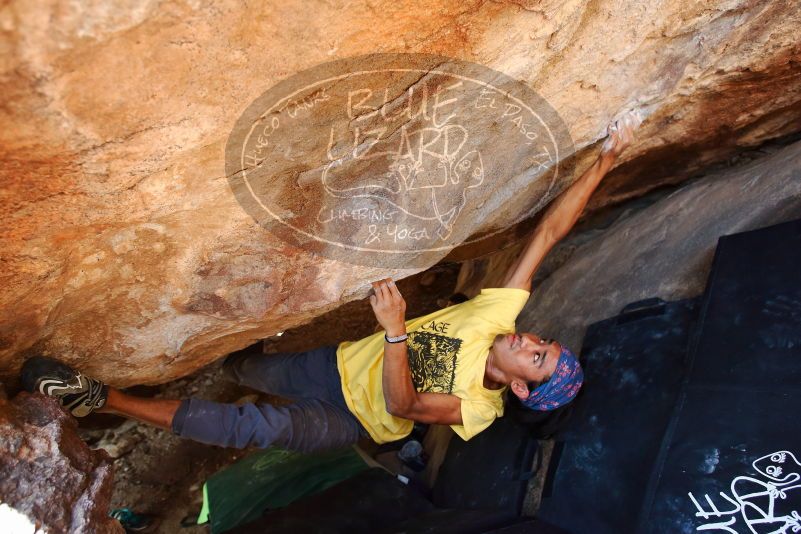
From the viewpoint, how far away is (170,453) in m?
3.13

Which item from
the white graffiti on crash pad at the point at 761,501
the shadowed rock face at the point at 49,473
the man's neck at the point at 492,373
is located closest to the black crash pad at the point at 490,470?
the man's neck at the point at 492,373

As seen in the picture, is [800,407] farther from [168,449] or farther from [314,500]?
[168,449]

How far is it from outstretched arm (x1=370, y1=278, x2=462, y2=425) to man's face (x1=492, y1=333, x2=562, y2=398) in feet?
0.75

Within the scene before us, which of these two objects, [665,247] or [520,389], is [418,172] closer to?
[520,389]

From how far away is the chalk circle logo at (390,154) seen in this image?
1454mm

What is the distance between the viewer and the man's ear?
7.30ft

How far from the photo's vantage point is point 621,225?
284cm

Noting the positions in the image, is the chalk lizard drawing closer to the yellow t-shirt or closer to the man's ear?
the yellow t-shirt

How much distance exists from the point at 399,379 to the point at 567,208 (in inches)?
34.7

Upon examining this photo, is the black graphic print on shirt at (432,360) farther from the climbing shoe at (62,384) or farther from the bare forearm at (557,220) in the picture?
the climbing shoe at (62,384)

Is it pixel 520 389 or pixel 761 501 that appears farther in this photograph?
pixel 520 389

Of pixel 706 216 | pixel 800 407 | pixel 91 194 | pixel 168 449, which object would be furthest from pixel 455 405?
pixel 168 449

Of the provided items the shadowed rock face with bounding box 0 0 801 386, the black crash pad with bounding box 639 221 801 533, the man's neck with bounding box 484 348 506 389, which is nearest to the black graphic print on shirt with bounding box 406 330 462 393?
the man's neck with bounding box 484 348 506 389

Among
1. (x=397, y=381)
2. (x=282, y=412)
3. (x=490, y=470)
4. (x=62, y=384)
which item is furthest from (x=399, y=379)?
(x=62, y=384)
